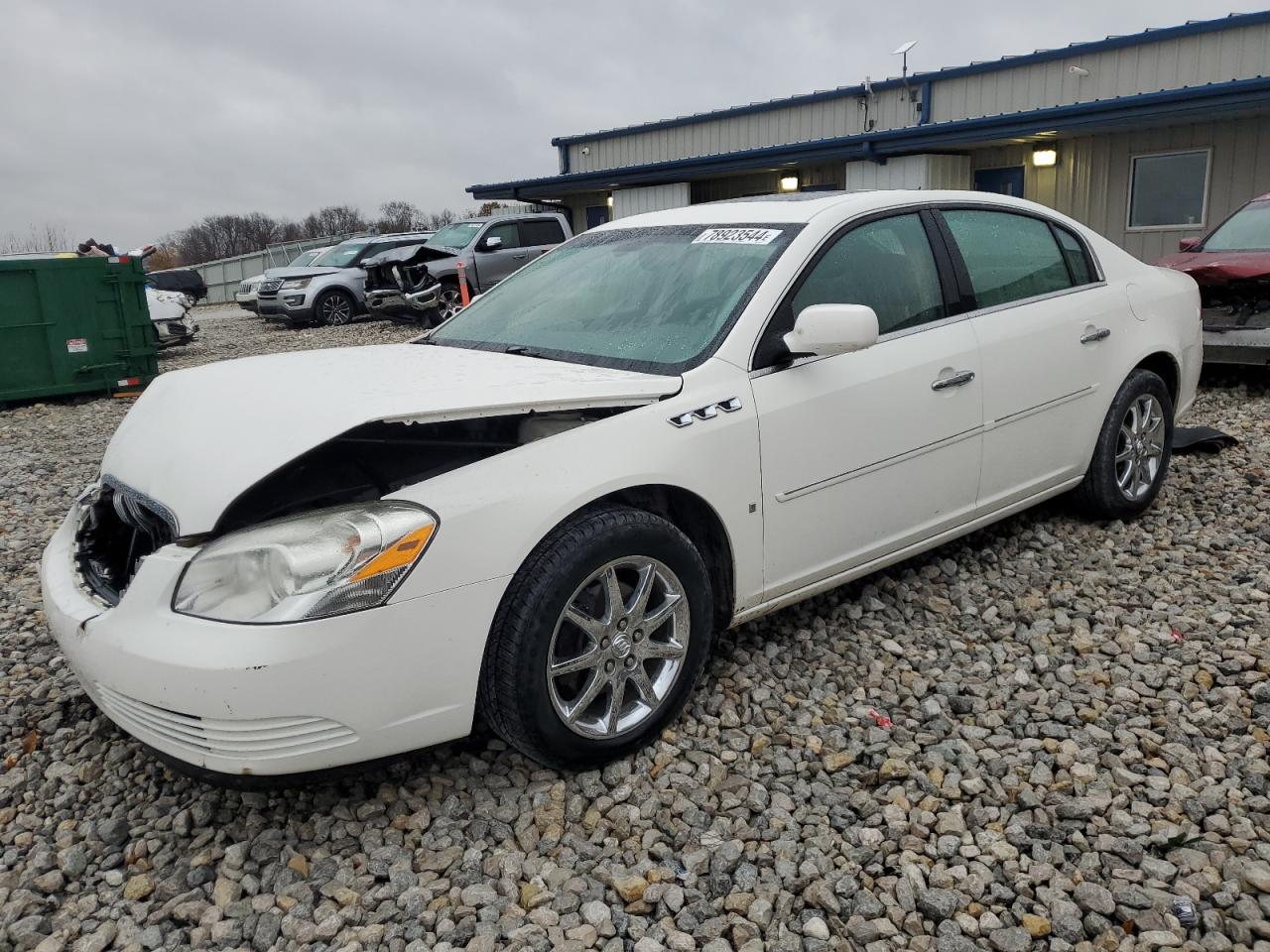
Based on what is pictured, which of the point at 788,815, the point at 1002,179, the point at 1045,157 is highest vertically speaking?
the point at 1045,157

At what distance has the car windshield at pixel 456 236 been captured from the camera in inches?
637

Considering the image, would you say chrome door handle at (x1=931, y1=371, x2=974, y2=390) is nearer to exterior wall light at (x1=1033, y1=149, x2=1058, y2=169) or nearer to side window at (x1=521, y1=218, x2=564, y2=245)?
exterior wall light at (x1=1033, y1=149, x2=1058, y2=169)

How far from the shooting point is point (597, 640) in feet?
9.00

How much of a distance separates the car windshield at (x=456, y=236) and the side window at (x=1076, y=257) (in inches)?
499

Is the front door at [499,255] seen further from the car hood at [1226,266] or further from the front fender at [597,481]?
the front fender at [597,481]

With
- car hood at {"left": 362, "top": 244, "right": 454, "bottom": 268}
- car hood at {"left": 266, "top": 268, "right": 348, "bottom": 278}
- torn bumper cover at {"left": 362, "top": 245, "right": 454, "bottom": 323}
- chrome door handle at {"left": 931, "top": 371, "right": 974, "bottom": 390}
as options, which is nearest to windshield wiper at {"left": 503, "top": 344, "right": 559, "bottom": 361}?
chrome door handle at {"left": 931, "top": 371, "right": 974, "bottom": 390}

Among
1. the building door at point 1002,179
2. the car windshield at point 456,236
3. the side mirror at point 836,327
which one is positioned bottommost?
the side mirror at point 836,327

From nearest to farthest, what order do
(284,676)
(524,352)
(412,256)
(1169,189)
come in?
(284,676) < (524,352) < (1169,189) < (412,256)

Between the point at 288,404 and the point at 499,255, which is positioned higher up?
the point at 499,255

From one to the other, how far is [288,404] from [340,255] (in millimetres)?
17260

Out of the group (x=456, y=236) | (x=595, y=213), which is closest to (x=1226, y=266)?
(x=456, y=236)

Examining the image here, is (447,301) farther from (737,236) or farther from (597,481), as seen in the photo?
(597,481)

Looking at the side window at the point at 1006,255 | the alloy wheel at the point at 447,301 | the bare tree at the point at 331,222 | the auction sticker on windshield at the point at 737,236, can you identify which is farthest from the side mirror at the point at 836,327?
the bare tree at the point at 331,222

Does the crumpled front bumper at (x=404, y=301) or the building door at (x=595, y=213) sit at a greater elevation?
the building door at (x=595, y=213)
